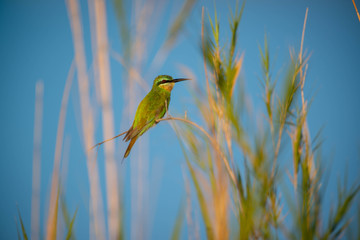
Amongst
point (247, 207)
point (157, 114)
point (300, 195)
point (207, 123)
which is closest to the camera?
point (247, 207)

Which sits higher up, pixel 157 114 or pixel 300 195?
pixel 157 114

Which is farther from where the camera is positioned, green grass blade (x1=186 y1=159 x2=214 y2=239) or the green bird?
the green bird

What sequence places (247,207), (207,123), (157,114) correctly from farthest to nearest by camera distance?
(157,114) → (207,123) → (247,207)

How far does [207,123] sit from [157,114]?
2.92ft

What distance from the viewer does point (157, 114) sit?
1.69m

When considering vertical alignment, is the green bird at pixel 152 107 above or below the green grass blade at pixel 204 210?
above

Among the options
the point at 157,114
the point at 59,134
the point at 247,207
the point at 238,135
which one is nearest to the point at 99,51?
the point at 59,134

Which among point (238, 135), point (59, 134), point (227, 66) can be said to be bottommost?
point (238, 135)

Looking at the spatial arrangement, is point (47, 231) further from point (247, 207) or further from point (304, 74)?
point (304, 74)

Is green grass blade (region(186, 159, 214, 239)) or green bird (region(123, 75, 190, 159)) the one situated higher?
green bird (region(123, 75, 190, 159))

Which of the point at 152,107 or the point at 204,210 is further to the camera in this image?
the point at 152,107

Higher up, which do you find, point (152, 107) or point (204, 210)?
point (152, 107)

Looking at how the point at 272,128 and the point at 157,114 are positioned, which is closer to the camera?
the point at 272,128

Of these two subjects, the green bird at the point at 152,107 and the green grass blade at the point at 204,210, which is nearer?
the green grass blade at the point at 204,210
